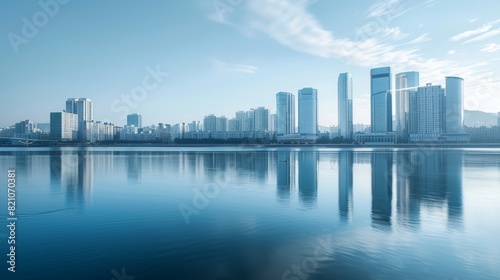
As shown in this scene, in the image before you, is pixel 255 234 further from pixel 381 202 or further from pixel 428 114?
pixel 428 114

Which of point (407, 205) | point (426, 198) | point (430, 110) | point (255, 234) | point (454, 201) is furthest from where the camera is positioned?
point (430, 110)

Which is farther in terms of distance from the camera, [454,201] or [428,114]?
[428,114]

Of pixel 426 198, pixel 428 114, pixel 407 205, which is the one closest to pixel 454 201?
pixel 426 198

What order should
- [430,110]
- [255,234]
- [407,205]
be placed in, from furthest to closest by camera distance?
1. [430,110]
2. [407,205]
3. [255,234]

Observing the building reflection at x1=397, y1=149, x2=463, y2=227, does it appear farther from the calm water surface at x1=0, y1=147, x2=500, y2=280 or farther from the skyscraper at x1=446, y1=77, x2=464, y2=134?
the skyscraper at x1=446, y1=77, x2=464, y2=134

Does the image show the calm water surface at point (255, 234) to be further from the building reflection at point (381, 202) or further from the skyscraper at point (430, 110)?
the skyscraper at point (430, 110)

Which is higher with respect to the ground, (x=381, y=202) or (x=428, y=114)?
(x=428, y=114)

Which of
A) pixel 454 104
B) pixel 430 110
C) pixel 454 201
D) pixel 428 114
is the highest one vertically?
pixel 454 104

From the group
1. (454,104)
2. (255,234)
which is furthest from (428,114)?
(255,234)
